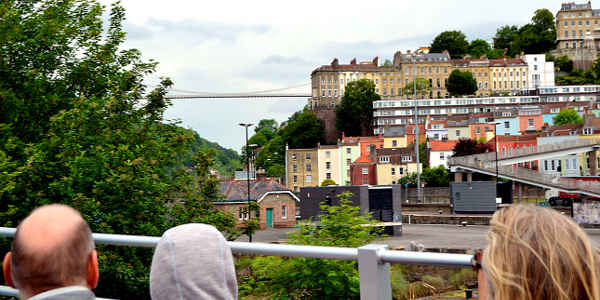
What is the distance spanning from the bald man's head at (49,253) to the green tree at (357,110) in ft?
354

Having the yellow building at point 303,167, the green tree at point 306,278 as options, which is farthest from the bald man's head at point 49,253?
the yellow building at point 303,167

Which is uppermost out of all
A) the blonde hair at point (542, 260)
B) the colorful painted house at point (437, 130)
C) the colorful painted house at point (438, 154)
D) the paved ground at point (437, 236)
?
the colorful painted house at point (437, 130)

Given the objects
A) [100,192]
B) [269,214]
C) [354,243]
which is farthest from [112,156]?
[269,214]

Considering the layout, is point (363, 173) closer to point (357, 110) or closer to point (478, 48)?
point (357, 110)

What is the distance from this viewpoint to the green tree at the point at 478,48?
486 ft

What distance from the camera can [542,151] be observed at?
59688 mm

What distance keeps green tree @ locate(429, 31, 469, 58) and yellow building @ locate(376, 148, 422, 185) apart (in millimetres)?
70861

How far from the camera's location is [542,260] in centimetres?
128

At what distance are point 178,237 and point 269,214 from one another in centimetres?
4920

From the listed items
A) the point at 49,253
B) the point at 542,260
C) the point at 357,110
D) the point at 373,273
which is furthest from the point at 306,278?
the point at 357,110

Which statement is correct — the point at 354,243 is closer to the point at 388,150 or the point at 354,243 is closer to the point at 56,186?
the point at 56,186

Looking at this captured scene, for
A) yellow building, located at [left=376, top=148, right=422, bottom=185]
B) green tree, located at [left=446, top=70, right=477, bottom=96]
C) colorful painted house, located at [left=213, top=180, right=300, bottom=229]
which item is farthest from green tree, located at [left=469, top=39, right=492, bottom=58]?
colorful painted house, located at [left=213, top=180, right=300, bottom=229]

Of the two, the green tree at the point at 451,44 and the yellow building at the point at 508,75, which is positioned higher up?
the green tree at the point at 451,44

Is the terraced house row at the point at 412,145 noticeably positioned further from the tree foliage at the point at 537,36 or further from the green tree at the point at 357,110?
the tree foliage at the point at 537,36
